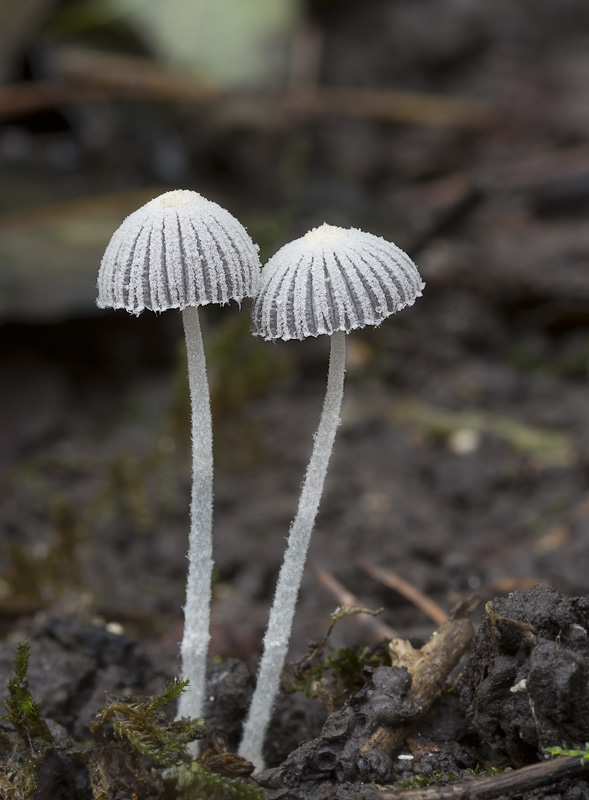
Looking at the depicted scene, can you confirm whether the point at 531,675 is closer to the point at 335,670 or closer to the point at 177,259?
the point at 335,670

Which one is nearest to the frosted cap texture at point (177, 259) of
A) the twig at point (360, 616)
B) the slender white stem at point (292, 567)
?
the slender white stem at point (292, 567)

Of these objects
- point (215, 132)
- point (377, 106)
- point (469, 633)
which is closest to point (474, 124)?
point (377, 106)

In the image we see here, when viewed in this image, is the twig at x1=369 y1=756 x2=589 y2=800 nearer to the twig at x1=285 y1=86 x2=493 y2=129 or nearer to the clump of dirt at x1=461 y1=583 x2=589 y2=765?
the clump of dirt at x1=461 y1=583 x2=589 y2=765

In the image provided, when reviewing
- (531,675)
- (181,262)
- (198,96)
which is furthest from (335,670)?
(198,96)

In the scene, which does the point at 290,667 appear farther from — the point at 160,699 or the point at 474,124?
the point at 474,124

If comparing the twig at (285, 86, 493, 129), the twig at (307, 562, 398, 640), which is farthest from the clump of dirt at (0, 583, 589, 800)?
the twig at (285, 86, 493, 129)
